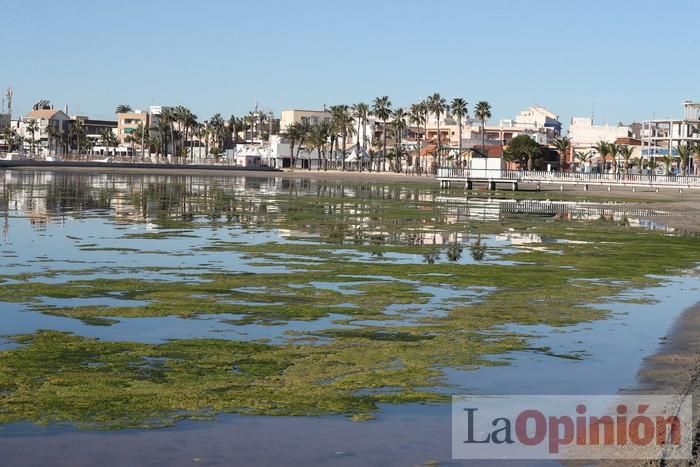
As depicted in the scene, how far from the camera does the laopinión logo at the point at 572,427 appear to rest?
33.1ft

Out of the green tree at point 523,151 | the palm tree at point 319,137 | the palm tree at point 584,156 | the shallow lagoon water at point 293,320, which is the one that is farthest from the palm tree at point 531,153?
the shallow lagoon water at point 293,320

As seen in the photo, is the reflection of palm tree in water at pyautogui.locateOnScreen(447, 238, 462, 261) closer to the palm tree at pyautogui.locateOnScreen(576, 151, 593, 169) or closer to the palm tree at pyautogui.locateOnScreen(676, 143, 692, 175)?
the palm tree at pyautogui.locateOnScreen(676, 143, 692, 175)

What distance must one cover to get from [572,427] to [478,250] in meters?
20.8

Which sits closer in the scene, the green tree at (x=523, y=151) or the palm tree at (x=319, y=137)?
the green tree at (x=523, y=151)

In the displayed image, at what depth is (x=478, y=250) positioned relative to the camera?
1251 inches

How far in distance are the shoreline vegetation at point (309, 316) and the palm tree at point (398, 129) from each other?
468 ft

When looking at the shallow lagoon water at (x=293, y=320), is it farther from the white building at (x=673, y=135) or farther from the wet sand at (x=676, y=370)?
the white building at (x=673, y=135)

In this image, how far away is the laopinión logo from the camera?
10.1 m

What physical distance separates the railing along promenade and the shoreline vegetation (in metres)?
60.5

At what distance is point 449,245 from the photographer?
1319 inches

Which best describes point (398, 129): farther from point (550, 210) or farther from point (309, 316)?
point (309, 316)

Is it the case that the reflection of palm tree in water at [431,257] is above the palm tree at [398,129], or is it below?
below

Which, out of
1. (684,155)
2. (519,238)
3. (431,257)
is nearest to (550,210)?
(519,238)

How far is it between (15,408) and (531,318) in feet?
32.5
